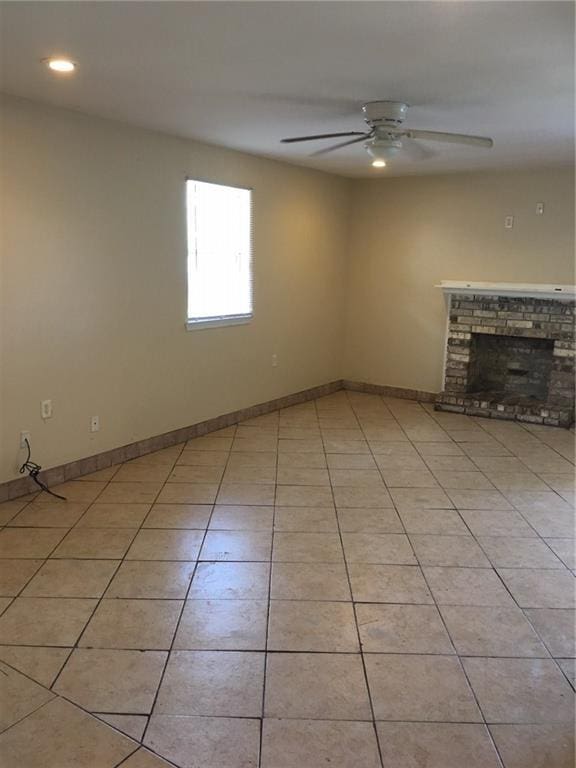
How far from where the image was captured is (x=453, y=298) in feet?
19.8

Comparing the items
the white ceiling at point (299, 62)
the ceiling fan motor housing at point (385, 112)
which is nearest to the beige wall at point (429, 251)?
the white ceiling at point (299, 62)

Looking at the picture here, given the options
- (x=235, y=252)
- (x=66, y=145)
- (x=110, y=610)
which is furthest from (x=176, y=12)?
(x=235, y=252)

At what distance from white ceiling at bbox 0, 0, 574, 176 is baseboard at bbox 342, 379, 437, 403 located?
9.73 feet

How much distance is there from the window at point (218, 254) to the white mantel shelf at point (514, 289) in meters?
2.05

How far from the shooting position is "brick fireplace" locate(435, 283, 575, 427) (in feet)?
18.2

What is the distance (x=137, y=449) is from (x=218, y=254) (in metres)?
1.69

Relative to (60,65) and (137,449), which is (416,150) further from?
(137,449)

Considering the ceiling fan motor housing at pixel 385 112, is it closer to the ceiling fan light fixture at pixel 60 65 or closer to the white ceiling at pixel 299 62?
the white ceiling at pixel 299 62

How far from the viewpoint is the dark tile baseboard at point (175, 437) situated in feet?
12.2

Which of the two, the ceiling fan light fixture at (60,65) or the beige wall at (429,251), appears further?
the beige wall at (429,251)

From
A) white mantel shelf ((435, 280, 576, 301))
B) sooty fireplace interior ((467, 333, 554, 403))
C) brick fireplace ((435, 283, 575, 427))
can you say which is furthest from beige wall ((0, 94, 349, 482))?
sooty fireplace interior ((467, 333, 554, 403))

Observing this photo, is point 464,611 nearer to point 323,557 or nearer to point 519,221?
point 323,557

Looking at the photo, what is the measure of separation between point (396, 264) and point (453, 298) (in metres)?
0.73

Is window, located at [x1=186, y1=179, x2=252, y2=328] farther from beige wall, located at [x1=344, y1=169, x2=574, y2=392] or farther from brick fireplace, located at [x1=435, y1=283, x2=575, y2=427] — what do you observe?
brick fireplace, located at [x1=435, y1=283, x2=575, y2=427]
